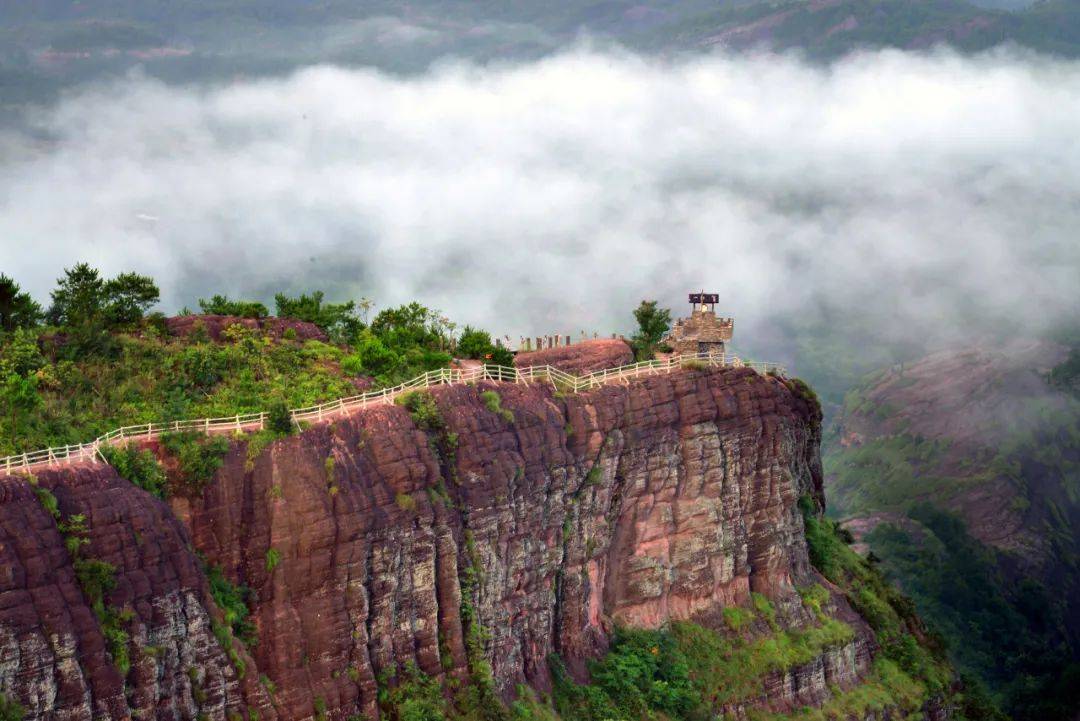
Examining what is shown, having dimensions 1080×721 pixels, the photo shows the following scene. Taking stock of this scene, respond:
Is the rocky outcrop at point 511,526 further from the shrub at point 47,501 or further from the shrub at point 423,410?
the shrub at point 47,501

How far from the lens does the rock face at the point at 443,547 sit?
76.3 metres

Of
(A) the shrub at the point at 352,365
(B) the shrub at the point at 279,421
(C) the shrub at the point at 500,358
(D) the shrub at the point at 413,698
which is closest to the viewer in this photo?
(D) the shrub at the point at 413,698

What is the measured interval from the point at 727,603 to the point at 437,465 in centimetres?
2592

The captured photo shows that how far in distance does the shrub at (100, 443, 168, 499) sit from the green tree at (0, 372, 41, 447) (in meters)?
7.78

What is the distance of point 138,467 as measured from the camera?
8294 centimetres

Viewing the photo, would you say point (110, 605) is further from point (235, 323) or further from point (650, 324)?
point (650, 324)

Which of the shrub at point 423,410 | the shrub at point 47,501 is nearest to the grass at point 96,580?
the shrub at point 47,501

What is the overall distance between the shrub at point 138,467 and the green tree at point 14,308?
2081 centimetres

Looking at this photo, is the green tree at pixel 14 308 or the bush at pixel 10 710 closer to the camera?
the bush at pixel 10 710

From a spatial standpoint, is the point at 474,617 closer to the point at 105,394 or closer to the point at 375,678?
the point at 375,678

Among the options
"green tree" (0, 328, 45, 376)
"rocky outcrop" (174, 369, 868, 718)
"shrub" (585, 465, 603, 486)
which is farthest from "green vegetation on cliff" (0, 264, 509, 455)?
"shrub" (585, 465, 603, 486)

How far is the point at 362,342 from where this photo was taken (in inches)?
4316

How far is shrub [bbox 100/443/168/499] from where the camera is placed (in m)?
82.1

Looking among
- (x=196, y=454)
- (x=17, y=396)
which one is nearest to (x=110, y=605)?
(x=196, y=454)
